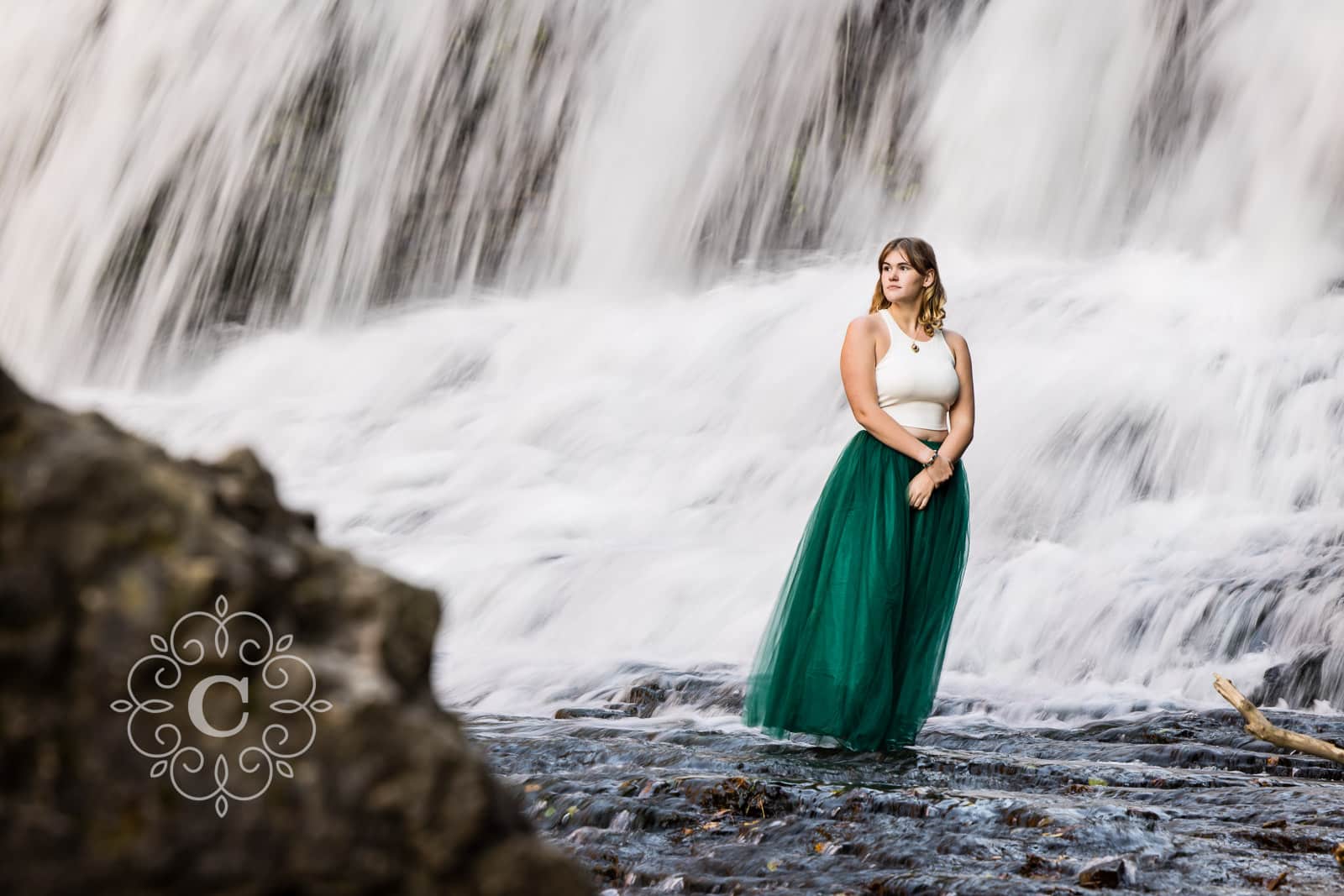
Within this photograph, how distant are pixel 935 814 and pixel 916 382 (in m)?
1.72

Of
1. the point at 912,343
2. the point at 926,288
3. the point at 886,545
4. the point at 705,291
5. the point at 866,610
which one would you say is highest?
the point at 705,291

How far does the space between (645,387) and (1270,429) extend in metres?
6.30

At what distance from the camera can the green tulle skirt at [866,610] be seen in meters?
4.55

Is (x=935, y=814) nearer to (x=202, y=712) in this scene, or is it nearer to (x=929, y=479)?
(x=929, y=479)

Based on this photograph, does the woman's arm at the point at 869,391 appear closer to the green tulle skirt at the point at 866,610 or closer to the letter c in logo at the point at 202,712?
the green tulle skirt at the point at 866,610

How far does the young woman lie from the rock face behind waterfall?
345cm

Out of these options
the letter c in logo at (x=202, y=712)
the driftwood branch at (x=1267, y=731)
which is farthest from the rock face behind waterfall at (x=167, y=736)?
the driftwood branch at (x=1267, y=731)

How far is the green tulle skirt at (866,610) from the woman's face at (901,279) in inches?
20.9

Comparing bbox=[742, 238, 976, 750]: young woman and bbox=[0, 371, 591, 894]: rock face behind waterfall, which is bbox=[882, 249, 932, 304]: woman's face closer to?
bbox=[742, 238, 976, 750]: young woman

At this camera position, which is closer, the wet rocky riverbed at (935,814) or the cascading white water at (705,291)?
the wet rocky riverbed at (935,814)

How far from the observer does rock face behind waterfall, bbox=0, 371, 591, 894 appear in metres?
1.10

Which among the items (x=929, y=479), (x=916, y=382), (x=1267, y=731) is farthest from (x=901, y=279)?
(x=1267, y=731)

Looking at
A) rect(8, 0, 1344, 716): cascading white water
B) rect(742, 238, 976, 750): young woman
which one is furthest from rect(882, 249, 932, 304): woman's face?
rect(8, 0, 1344, 716): cascading white water

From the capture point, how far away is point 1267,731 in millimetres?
2842
